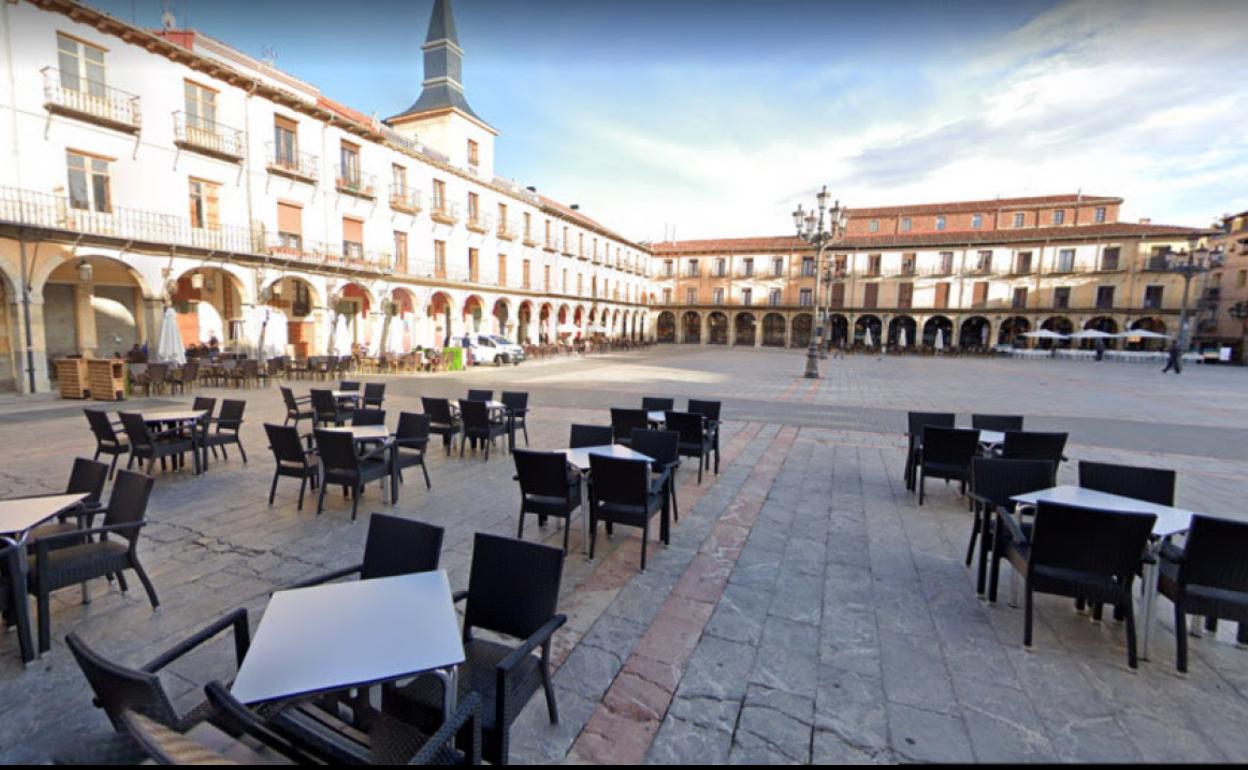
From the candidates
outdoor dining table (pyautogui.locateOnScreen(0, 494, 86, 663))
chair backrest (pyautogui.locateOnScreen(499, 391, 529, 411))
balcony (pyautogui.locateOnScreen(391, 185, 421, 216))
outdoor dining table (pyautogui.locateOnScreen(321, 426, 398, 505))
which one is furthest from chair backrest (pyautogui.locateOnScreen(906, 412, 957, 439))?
balcony (pyautogui.locateOnScreen(391, 185, 421, 216))

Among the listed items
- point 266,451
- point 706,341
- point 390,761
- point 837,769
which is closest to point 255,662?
point 390,761

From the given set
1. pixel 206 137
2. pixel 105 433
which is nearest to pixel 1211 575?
pixel 105 433

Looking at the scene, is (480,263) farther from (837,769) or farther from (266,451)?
(837,769)

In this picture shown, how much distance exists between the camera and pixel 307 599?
6.63ft

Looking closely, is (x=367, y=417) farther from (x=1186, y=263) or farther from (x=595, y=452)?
(x=1186, y=263)

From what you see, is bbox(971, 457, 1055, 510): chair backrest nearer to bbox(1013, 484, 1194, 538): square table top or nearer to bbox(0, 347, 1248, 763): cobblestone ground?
bbox(1013, 484, 1194, 538): square table top

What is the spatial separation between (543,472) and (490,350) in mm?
17409

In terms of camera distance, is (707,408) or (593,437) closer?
(593,437)

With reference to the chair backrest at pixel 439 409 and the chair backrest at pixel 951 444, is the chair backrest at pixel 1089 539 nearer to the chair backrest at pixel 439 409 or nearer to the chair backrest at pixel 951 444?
the chair backrest at pixel 951 444

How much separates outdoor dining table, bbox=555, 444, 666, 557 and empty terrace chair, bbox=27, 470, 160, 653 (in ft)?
8.33

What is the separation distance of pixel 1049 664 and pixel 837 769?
1.62 meters

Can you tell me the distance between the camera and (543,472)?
3.89 m

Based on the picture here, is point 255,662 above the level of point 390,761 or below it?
above

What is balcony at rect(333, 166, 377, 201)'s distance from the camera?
18.0 meters
